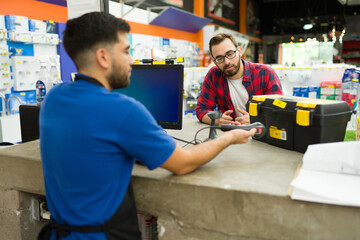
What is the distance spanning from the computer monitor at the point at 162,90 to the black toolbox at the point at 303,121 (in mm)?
493

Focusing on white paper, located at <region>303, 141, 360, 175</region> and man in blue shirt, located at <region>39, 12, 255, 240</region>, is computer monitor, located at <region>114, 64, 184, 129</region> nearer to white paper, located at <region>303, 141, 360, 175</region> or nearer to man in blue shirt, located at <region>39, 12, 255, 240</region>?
man in blue shirt, located at <region>39, 12, 255, 240</region>

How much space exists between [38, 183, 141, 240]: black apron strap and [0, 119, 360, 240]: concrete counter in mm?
102

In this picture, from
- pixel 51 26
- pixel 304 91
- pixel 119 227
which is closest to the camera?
pixel 119 227

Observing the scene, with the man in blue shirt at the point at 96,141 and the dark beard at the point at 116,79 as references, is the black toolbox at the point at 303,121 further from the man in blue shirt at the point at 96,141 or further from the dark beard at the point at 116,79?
the dark beard at the point at 116,79

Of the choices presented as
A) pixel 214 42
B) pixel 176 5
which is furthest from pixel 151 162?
pixel 176 5

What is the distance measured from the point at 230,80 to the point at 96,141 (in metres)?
1.83

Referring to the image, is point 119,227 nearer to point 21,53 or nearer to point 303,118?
point 303,118

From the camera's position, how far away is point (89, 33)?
114 centimetres

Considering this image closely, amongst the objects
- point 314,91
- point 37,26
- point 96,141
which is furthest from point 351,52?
point 96,141

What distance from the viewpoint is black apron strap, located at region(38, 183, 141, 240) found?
1.15 meters

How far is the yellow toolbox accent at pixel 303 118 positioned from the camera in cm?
148

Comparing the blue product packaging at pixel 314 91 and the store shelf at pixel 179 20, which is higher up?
the store shelf at pixel 179 20

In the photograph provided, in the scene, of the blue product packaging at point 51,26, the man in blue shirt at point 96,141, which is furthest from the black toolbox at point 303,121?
the blue product packaging at point 51,26

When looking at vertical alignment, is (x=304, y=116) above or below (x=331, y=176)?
above
